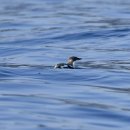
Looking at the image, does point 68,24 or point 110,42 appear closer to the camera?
point 110,42

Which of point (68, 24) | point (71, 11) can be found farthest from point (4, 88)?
point (71, 11)

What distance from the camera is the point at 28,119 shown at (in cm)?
1227

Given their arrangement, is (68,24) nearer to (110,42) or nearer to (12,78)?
(110,42)

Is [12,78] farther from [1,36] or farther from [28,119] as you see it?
[1,36]

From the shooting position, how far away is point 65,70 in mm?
18516

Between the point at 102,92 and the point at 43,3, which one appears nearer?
the point at 102,92

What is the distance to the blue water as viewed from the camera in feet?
41.4

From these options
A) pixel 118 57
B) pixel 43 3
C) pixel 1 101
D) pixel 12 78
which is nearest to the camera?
pixel 1 101

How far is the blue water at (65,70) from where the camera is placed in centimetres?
1261

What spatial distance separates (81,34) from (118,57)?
19.4 ft

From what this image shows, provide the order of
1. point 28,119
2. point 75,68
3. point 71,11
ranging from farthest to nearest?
point 71,11 → point 75,68 → point 28,119

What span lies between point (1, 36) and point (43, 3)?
12.4m

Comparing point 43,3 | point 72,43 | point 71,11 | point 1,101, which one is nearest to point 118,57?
point 72,43

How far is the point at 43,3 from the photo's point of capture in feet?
132
